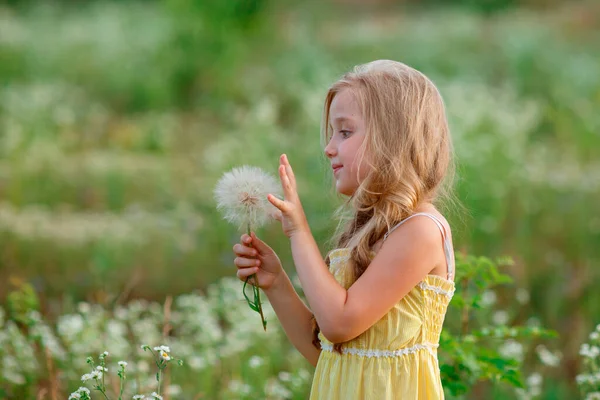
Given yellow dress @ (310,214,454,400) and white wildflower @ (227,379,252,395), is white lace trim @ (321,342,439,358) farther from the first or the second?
white wildflower @ (227,379,252,395)

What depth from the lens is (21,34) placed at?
484 inches

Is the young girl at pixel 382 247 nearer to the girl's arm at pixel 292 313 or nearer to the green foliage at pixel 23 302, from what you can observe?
the girl's arm at pixel 292 313

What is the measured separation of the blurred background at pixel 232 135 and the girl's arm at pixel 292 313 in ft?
1.20

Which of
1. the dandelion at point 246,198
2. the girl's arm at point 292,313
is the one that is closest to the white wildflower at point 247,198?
the dandelion at point 246,198

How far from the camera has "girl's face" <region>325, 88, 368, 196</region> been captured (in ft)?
6.34

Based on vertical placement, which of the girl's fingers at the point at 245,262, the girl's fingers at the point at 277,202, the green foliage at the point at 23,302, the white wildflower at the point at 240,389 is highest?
the green foliage at the point at 23,302

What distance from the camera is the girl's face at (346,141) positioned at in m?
1.93

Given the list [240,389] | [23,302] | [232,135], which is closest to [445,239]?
[240,389]

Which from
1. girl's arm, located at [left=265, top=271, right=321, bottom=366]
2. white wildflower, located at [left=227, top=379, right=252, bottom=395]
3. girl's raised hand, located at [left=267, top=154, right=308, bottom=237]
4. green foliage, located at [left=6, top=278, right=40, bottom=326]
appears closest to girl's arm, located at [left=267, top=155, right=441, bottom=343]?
girl's raised hand, located at [left=267, top=154, right=308, bottom=237]

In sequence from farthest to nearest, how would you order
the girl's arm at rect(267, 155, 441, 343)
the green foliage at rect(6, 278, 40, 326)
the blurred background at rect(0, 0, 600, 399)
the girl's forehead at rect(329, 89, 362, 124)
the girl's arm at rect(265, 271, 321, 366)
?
the blurred background at rect(0, 0, 600, 399) → the green foliage at rect(6, 278, 40, 326) → the girl's arm at rect(265, 271, 321, 366) → the girl's forehead at rect(329, 89, 362, 124) → the girl's arm at rect(267, 155, 441, 343)

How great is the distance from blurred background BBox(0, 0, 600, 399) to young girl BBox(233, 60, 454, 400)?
15.7 inches

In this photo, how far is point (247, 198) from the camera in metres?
1.97

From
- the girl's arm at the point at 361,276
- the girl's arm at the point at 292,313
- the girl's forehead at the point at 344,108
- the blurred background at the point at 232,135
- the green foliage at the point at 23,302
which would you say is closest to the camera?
the girl's arm at the point at 361,276

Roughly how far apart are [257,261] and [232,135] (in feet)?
17.0
